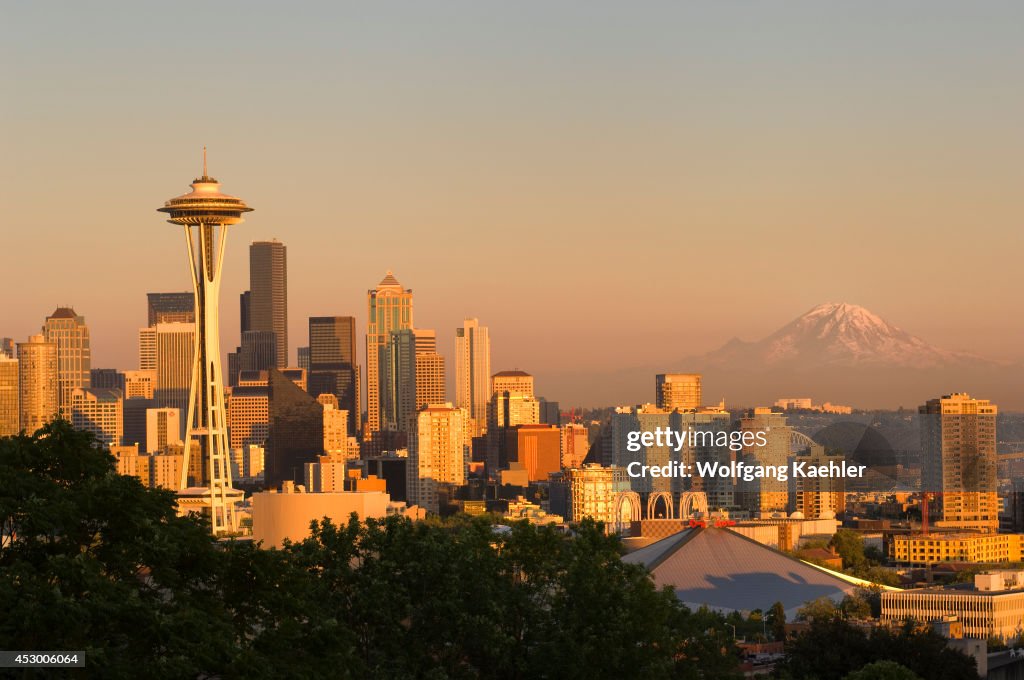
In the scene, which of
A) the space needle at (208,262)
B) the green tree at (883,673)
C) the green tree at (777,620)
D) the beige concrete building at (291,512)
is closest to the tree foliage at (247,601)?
the green tree at (883,673)

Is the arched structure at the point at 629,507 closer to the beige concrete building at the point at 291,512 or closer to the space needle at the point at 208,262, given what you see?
the space needle at the point at 208,262

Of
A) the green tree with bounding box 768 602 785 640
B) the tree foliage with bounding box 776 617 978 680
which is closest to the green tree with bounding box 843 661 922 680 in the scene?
the tree foliage with bounding box 776 617 978 680

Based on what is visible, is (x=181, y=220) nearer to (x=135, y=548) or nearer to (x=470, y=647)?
(x=470, y=647)

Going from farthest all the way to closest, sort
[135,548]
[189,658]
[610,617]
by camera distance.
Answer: [610,617] < [135,548] < [189,658]

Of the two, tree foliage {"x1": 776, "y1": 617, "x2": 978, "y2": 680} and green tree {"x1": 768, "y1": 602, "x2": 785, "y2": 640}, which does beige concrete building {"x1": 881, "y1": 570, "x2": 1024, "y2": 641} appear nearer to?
green tree {"x1": 768, "y1": 602, "x2": 785, "y2": 640}

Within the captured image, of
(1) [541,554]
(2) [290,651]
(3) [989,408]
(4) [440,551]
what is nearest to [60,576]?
(2) [290,651]

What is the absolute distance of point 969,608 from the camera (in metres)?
107

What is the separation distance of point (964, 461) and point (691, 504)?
83.7 feet

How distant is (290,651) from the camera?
28.3m

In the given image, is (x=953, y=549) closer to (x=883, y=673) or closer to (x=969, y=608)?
(x=969, y=608)

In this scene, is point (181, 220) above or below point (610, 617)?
above

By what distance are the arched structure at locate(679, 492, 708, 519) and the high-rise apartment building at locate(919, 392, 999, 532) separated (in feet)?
72.1

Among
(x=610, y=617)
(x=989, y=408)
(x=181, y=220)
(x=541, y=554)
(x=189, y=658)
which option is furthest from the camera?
(x=989, y=408)

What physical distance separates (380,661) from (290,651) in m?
9.76
